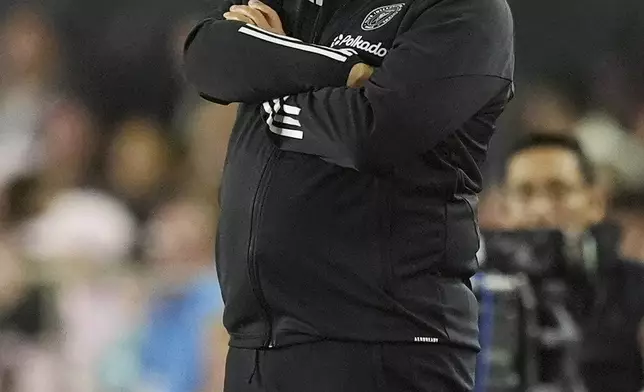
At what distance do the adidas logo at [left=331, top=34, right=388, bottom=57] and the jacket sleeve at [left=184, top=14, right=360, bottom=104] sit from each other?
0.08 ft

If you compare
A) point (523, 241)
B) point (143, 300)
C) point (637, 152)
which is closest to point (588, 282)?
point (523, 241)

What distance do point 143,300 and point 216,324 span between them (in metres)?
0.23

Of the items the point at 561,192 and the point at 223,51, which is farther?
the point at 561,192

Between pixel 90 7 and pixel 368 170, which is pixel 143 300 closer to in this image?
pixel 90 7

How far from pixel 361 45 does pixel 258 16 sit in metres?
0.16

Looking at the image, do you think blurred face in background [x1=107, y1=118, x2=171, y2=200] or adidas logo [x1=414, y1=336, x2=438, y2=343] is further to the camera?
blurred face in background [x1=107, y1=118, x2=171, y2=200]

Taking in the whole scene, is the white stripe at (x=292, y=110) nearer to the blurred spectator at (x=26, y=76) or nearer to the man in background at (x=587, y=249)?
the man in background at (x=587, y=249)

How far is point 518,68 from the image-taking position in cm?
267

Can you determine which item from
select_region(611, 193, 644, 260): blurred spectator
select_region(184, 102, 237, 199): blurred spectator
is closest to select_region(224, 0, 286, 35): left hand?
select_region(184, 102, 237, 199): blurred spectator

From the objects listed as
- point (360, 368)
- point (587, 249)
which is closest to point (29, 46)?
point (587, 249)

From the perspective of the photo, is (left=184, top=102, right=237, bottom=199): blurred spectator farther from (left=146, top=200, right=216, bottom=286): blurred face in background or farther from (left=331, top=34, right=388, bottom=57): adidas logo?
(left=331, top=34, right=388, bottom=57): adidas logo

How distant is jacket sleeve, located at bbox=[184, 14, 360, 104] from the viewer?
110 centimetres

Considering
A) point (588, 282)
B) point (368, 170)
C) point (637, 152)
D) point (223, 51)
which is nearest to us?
point (368, 170)

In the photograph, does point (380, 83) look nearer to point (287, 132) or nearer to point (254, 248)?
point (287, 132)
